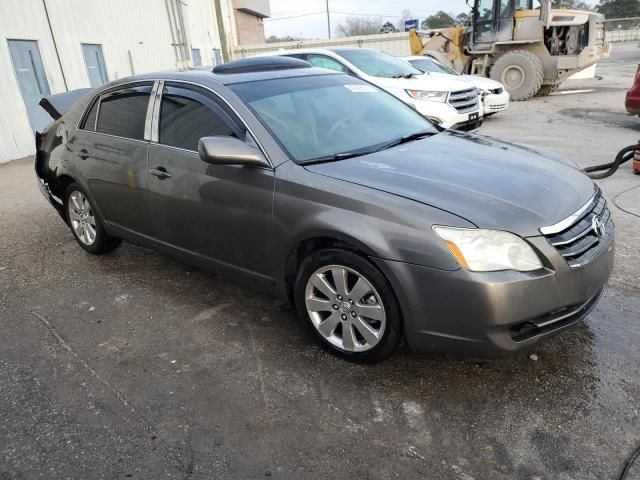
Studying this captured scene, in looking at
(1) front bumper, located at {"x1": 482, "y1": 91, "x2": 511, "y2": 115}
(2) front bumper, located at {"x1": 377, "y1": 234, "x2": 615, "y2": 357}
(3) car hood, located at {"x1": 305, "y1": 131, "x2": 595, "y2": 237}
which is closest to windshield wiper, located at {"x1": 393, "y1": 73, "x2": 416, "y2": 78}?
(1) front bumper, located at {"x1": 482, "y1": 91, "x2": 511, "y2": 115}

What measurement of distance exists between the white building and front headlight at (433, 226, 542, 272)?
423 inches

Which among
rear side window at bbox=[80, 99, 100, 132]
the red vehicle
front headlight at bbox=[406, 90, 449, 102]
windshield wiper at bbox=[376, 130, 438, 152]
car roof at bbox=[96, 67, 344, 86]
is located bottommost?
the red vehicle

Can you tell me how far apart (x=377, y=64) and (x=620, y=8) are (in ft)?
199

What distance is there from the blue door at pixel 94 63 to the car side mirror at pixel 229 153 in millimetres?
11286

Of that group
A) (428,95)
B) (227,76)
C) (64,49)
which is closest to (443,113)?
(428,95)

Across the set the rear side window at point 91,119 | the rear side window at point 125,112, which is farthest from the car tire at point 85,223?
the rear side window at point 125,112

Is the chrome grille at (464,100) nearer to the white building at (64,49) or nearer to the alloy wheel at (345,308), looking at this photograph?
the alloy wheel at (345,308)

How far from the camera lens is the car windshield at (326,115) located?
Result: 10.7 ft

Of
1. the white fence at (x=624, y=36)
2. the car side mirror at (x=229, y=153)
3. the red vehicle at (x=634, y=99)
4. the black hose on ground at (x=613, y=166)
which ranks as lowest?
the white fence at (x=624, y=36)

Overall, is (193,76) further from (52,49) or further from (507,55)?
(507,55)

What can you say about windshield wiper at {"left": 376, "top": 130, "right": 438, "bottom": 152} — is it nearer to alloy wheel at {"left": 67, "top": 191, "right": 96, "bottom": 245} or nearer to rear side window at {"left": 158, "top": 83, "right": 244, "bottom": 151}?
rear side window at {"left": 158, "top": 83, "right": 244, "bottom": 151}

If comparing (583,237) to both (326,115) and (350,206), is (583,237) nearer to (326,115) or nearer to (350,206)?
(350,206)

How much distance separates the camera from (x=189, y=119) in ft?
11.8

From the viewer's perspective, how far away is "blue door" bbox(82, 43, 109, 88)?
12.9 m
